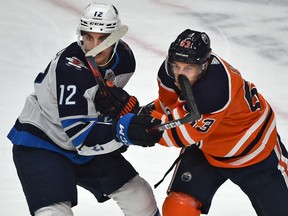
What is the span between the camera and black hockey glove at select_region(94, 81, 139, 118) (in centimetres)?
323

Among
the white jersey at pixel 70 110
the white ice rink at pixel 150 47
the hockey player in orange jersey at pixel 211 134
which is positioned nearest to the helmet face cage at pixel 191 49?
the hockey player in orange jersey at pixel 211 134

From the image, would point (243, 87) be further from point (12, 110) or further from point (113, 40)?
point (12, 110)

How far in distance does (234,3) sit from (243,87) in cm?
325

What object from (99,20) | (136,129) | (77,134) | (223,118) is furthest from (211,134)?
(99,20)

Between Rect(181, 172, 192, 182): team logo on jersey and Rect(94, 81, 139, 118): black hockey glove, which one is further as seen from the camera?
Rect(181, 172, 192, 182): team logo on jersey

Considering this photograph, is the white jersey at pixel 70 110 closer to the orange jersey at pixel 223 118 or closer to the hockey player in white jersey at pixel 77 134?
the hockey player in white jersey at pixel 77 134

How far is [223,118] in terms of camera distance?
3387 mm

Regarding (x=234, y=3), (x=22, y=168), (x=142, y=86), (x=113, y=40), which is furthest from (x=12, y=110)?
(x=234, y=3)

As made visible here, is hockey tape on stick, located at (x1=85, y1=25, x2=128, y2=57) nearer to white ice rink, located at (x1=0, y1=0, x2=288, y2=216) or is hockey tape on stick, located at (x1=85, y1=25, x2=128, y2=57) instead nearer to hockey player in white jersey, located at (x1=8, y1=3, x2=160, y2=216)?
hockey player in white jersey, located at (x1=8, y1=3, x2=160, y2=216)

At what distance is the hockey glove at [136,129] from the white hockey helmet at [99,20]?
1.20ft

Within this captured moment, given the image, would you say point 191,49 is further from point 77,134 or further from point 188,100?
point 77,134

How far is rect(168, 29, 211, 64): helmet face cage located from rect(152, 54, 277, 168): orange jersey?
79mm

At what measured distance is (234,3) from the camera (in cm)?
655

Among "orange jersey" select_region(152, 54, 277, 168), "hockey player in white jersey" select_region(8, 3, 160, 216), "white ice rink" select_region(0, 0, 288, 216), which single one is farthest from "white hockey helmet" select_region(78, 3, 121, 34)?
"white ice rink" select_region(0, 0, 288, 216)
